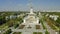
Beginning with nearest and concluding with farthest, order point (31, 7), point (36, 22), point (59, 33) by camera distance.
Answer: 1. point (59, 33)
2. point (36, 22)
3. point (31, 7)

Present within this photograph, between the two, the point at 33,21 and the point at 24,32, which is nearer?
the point at 24,32

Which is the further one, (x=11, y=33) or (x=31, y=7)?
(x=31, y=7)

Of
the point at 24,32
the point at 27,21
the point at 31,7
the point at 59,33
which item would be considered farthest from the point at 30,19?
the point at 59,33

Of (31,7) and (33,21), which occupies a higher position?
(31,7)

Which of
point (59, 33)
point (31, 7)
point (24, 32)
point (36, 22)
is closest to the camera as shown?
point (59, 33)

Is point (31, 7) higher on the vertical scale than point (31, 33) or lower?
→ higher

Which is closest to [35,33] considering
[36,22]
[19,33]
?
[19,33]

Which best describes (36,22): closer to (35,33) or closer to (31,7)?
(31,7)

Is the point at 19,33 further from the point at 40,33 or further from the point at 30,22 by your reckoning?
the point at 30,22

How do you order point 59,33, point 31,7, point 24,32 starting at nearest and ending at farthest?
point 59,33 < point 24,32 < point 31,7
